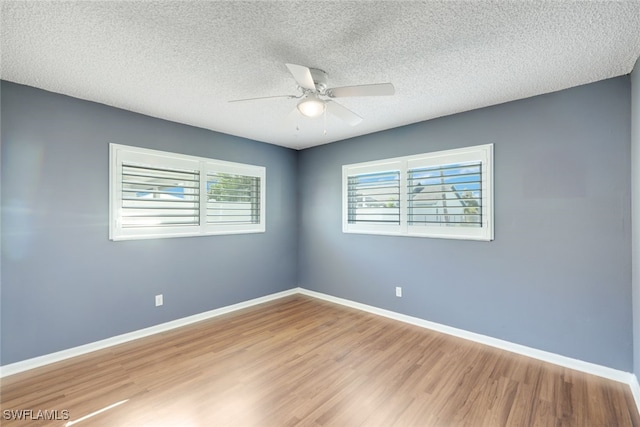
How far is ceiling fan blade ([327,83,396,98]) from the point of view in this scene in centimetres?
194

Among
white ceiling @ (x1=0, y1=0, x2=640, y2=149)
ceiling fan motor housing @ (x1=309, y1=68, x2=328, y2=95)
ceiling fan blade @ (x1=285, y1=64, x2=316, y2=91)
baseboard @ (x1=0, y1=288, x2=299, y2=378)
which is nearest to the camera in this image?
white ceiling @ (x1=0, y1=0, x2=640, y2=149)

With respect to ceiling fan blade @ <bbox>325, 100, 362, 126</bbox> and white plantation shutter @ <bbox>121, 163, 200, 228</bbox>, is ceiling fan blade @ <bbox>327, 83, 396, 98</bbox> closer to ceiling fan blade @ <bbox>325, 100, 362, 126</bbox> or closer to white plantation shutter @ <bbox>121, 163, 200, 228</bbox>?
ceiling fan blade @ <bbox>325, 100, 362, 126</bbox>

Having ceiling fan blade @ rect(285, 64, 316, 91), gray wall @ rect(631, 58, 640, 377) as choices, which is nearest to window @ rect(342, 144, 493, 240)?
gray wall @ rect(631, 58, 640, 377)

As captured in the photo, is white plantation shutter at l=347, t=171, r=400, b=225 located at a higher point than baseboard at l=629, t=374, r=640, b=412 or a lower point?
higher

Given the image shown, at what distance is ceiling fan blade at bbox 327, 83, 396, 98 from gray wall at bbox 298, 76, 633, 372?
63.9 inches

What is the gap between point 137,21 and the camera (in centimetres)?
167

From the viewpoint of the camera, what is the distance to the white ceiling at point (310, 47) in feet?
5.19

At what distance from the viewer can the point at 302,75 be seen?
6.09ft

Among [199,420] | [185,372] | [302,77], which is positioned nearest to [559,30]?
[302,77]

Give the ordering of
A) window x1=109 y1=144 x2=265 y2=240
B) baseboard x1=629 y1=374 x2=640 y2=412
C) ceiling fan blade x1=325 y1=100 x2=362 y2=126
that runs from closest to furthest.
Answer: baseboard x1=629 y1=374 x2=640 y2=412, ceiling fan blade x1=325 y1=100 x2=362 y2=126, window x1=109 y1=144 x2=265 y2=240

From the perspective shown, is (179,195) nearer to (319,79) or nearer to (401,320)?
(319,79)

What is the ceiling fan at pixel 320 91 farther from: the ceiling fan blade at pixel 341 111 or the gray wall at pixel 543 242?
the gray wall at pixel 543 242

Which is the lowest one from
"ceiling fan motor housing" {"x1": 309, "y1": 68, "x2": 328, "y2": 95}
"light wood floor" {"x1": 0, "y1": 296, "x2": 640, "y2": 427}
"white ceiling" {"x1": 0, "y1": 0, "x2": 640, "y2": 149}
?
"light wood floor" {"x1": 0, "y1": 296, "x2": 640, "y2": 427}

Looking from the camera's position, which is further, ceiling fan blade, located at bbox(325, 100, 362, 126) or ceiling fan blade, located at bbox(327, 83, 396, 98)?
ceiling fan blade, located at bbox(325, 100, 362, 126)
